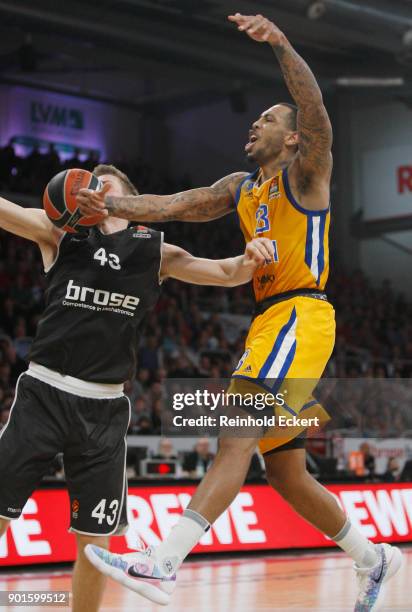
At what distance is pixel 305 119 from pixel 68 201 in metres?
1.28

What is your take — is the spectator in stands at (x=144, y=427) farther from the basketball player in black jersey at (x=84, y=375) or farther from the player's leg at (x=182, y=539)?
the player's leg at (x=182, y=539)

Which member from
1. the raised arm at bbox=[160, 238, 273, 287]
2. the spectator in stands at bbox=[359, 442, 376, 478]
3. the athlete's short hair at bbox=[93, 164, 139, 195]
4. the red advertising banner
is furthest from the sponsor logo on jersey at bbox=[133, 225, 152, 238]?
the spectator in stands at bbox=[359, 442, 376, 478]

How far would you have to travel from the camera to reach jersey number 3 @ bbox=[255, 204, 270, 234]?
17.6 feet

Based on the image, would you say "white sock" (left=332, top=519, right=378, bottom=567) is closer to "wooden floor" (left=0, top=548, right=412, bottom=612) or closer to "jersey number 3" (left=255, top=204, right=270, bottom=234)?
"wooden floor" (left=0, top=548, right=412, bottom=612)

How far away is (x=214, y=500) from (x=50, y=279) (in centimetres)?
142

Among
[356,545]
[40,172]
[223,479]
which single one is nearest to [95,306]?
[223,479]

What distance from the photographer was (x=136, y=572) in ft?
15.0

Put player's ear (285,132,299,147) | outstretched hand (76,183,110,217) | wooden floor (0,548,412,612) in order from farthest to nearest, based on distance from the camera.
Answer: wooden floor (0,548,412,612)
player's ear (285,132,299,147)
outstretched hand (76,183,110,217)

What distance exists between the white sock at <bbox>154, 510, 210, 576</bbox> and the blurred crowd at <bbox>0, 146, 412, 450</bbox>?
6956 mm

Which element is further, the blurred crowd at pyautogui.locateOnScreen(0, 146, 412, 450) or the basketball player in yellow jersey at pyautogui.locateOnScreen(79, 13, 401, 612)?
the blurred crowd at pyautogui.locateOnScreen(0, 146, 412, 450)

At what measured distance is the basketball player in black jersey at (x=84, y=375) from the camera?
4.85 metres

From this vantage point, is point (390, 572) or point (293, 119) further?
point (293, 119)

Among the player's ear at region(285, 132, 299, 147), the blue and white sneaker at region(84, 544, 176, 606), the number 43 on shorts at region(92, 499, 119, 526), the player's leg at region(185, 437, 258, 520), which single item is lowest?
the blue and white sneaker at region(84, 544, 176, 606)

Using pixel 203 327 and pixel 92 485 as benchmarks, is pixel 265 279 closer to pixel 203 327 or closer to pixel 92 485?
pixel 92 485
